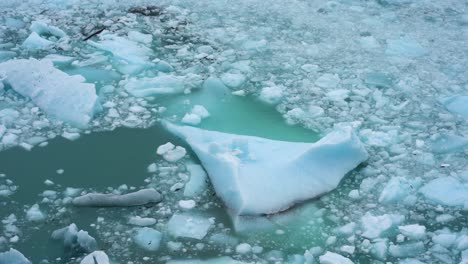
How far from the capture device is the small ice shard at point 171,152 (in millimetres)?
2475

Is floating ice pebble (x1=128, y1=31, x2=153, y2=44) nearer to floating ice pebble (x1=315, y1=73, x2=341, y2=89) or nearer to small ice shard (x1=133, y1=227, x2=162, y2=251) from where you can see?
floating ice pebble (x1=315, y1=73, x2=341, y2=89)

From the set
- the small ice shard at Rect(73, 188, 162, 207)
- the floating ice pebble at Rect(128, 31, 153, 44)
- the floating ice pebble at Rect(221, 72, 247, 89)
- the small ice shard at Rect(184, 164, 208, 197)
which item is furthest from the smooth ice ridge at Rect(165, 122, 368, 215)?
the floating ice pebble at Rect(128, 31, 153, 44)

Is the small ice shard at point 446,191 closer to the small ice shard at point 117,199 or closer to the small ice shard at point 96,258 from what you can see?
the small ice shard at point 117,199

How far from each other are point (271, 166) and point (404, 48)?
152 cm

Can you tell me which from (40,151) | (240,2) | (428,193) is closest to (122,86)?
(40,151)

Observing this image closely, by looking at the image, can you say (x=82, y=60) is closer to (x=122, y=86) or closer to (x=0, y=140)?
(x=122, y=86)

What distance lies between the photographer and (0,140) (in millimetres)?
2553

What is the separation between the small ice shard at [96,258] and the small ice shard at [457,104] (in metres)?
1.84

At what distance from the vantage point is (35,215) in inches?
85.1

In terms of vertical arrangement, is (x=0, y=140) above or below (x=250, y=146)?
below

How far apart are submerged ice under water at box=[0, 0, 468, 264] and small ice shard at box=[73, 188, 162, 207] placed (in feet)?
0.10

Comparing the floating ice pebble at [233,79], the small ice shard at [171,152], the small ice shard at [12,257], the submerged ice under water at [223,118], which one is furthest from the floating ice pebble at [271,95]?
the small ice shard at [12,257]

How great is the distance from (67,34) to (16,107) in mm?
822

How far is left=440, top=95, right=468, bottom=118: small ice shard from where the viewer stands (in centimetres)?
285
